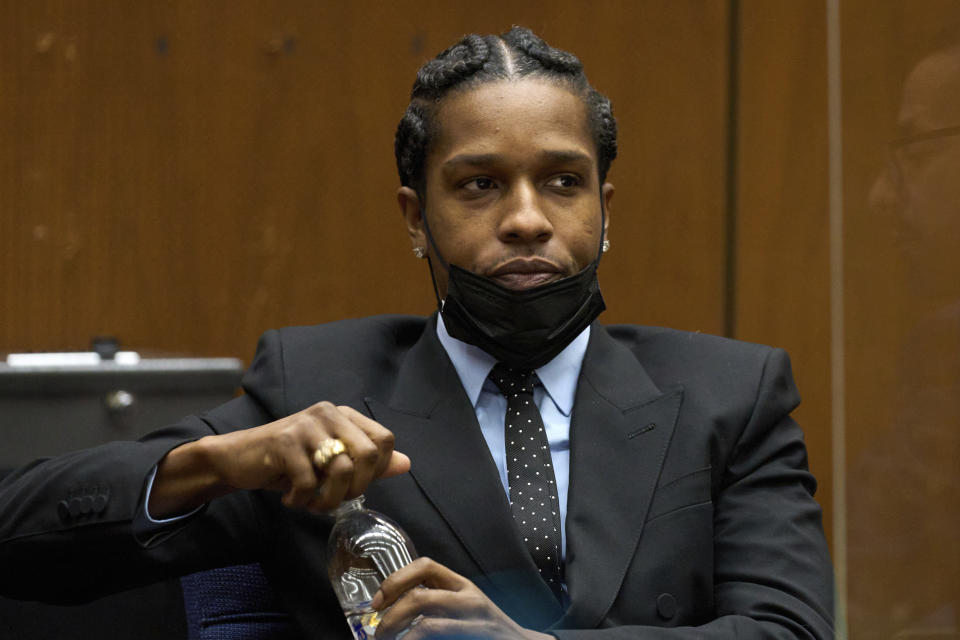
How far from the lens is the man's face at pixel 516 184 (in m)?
1.42

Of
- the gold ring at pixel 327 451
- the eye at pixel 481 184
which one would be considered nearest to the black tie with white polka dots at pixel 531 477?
the eye at pixel 481 184

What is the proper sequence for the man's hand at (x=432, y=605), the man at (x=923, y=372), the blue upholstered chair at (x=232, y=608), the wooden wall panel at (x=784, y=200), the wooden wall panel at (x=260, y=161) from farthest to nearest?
the wooden wall panel at (x=784, y=200) → the wooden wall panel at (x=260, y=161) → the blue upholstered chair at (x=232, y=608) → the man's hand at (x=432, y=605) → the man at (x=923, y=372)

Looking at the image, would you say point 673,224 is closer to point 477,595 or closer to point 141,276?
point 141,276

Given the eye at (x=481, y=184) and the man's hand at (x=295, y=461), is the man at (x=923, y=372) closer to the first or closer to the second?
the man's hand at (x=295, y=461)

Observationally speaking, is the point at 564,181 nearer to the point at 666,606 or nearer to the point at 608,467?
the point at 608,467

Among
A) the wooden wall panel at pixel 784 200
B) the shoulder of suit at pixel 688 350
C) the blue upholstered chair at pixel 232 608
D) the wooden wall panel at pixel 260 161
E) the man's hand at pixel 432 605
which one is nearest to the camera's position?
the man's hand at pixel 432 605

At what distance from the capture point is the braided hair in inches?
58.2

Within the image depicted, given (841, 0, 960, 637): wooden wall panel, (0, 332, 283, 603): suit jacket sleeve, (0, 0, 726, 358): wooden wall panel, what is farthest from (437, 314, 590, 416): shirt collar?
(0, 0, 726, 358): wooden wall panel

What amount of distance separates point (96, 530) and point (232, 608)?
0.22m

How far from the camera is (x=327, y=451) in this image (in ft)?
3.53

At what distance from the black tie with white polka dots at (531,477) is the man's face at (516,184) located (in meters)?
0.15

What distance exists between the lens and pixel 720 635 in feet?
4.13

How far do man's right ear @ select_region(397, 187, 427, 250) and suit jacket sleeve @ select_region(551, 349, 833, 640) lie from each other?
504 millimetres

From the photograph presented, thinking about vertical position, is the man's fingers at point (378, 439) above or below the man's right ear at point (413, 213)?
below
